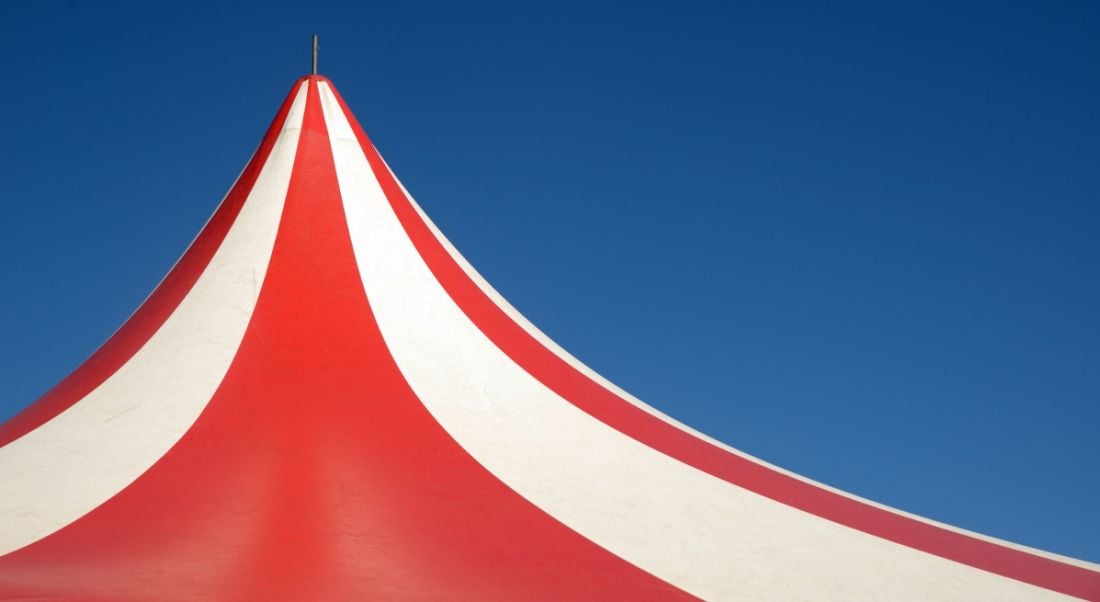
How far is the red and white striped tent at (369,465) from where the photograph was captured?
17.1 feet

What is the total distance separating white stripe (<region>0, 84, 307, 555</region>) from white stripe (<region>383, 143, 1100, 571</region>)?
1224 millimetres

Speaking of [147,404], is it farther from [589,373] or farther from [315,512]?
[589,373]

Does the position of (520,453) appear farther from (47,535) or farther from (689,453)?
(47,535)

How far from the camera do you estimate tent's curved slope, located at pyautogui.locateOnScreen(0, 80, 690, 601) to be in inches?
196

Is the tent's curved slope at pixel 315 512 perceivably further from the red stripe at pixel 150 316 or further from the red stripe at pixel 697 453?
the red stripe at pixel 697 453

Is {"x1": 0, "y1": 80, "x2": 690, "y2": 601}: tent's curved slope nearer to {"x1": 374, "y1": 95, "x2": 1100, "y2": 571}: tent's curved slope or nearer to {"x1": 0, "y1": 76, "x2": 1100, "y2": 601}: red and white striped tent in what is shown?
{"x1": 0, "y1": 76, "x2": 1100, "y2": 601}: red and white striped tent

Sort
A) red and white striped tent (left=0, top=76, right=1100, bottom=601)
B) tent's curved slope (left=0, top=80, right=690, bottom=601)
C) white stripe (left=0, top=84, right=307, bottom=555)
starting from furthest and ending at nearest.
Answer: white stripe (left=0, top=84, right=307, bottom=555)
red and white striped tent (left=0, top=76, right=1100, bottom=601)
tent's curved slope (left=0, top=80, right=690, bottom=601)

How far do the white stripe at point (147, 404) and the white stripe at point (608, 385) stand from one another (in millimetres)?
1224

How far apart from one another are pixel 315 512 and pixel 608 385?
2885mm

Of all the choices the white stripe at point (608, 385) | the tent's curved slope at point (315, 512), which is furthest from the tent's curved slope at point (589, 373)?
the tent's curved slope at point (315, 512)

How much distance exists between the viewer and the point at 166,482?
223 inches

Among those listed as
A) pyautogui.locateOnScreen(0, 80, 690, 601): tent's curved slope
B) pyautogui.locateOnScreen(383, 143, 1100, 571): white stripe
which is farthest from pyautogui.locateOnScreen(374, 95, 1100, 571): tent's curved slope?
pyautogui.locateOnScreen(0, 80, 690, 601): tent's curved slope

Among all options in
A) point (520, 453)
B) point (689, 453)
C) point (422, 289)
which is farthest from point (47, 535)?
point (689, 453)

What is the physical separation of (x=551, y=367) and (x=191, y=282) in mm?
2101
